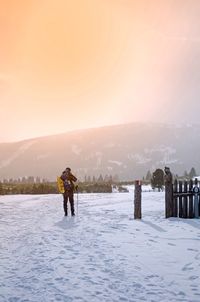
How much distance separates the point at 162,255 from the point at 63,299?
3376mm

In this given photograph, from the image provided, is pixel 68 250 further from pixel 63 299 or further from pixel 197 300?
pixel 197 300

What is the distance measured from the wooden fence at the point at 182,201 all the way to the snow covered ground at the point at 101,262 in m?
Result: 1.45

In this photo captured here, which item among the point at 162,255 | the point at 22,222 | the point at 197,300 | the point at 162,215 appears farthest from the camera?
the point at 162,215

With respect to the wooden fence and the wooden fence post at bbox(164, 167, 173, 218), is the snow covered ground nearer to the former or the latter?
the wooden fence post at bbox(164, 167, 173, 218)

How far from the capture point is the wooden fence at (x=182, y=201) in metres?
15.0

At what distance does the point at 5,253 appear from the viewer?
888cm

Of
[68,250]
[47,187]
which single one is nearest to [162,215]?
[68,250]

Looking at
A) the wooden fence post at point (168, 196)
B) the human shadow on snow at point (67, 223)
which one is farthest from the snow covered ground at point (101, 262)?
the wooden fence post at point (168, 196)

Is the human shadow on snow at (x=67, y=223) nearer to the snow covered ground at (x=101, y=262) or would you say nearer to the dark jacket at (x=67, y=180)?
the snow covered ground at (x=101, y=262)

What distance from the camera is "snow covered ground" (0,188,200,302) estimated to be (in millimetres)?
5828

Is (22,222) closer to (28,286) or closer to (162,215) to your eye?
(162,215)

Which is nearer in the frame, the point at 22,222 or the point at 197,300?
the point at 197,300

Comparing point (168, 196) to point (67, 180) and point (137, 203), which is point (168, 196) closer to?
point (137, 203)

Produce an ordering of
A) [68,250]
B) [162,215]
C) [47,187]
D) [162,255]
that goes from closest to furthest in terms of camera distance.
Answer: [162,255] → [68,250] → [162,215] → [47,187]
